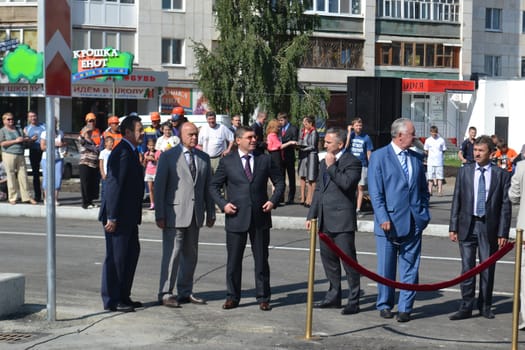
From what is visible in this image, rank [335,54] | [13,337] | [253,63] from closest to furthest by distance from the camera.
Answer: [13,337] → [253,63] → [335,54]

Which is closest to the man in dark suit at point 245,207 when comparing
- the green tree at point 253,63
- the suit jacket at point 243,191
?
the suit jacket at point 243,191

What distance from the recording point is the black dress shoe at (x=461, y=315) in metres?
10.1

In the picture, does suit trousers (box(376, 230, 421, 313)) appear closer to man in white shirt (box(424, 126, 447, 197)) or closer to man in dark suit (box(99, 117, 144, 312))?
man in dark suit (box(99, 117, 144, 312))

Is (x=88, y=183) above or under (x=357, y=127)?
under

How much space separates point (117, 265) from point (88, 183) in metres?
9.85

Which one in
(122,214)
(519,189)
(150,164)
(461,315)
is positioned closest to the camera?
Result: (519,189)

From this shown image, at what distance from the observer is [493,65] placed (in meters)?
66.5

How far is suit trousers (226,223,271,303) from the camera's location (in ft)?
33.6

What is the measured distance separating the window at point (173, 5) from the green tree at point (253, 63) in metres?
7.03

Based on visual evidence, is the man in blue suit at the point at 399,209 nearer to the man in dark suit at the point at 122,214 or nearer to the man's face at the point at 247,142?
the man's face at the point at 247,142

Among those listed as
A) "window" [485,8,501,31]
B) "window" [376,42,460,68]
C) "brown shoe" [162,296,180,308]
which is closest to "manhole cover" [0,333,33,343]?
"brown shoe" [162,296,180,308]

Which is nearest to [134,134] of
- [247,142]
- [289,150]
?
[247,142]

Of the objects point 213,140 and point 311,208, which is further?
point 213,140

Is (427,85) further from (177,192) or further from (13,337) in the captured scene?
(13,337)
